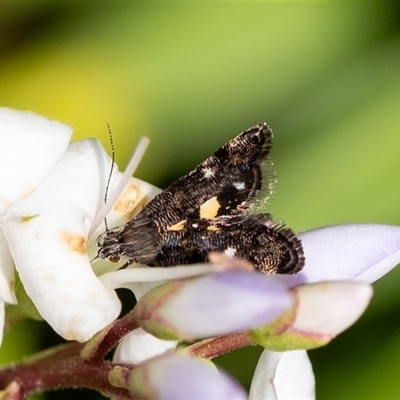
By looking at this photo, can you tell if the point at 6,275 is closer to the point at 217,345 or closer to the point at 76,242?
the point at 76,242

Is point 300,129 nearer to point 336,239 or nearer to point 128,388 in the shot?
point 336,239

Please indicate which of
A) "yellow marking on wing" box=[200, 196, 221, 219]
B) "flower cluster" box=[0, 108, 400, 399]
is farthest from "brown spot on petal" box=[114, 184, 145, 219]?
"yellow marking on wing" box=[200, 196, 221, 219]

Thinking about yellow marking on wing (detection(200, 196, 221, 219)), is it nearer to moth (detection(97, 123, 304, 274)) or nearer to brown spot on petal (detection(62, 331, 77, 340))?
moth (detection(97, 123, 304, 274))

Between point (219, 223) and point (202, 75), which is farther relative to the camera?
point (202, 75)

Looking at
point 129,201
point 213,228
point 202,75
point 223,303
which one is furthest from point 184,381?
point 202,75

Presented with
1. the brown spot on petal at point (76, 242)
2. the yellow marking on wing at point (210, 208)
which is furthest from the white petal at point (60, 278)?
the yellow marking on wing at point (210, 208)

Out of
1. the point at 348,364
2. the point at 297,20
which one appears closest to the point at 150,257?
the point at 348,364

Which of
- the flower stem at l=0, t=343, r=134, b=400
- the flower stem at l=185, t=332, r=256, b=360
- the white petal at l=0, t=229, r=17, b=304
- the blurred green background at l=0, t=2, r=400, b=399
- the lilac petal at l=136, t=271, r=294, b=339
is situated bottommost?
the flower stem at l=0, t=343, r=134, b=400
